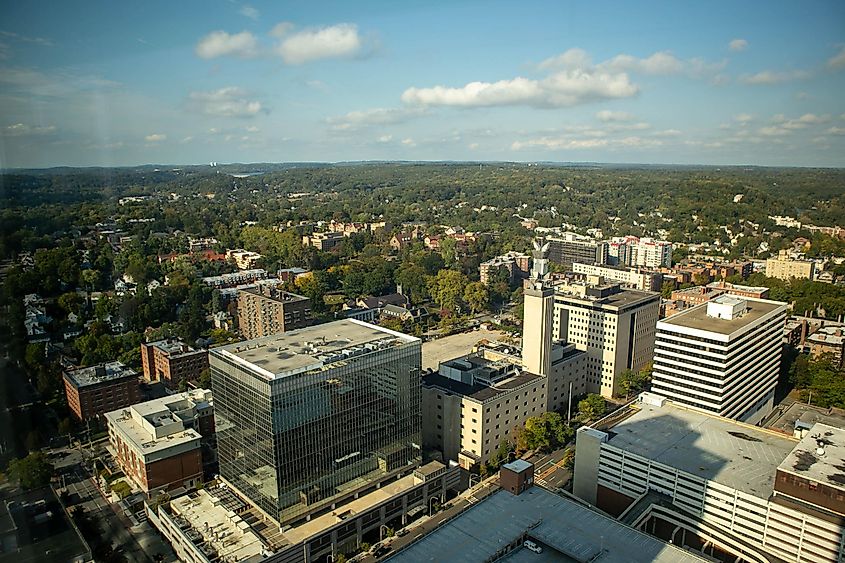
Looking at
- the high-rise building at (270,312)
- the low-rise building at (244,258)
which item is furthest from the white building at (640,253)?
the low-rise building at (244,258)

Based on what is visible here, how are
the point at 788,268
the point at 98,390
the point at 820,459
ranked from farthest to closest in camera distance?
the point at 788,268
the point at 98,390
the point at 820,459

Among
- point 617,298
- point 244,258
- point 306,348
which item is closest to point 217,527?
point 306,348

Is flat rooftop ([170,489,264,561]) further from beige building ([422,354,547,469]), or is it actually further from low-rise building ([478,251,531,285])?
low-rise building ([478,251,531,285])

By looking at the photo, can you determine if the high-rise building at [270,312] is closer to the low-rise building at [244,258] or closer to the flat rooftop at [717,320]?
the low-rise building at [244,258]

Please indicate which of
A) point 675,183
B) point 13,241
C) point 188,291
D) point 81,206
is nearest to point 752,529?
point 13,241

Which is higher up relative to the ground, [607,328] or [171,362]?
[607,328]

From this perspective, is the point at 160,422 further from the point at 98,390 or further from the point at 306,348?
the point at 306,348
